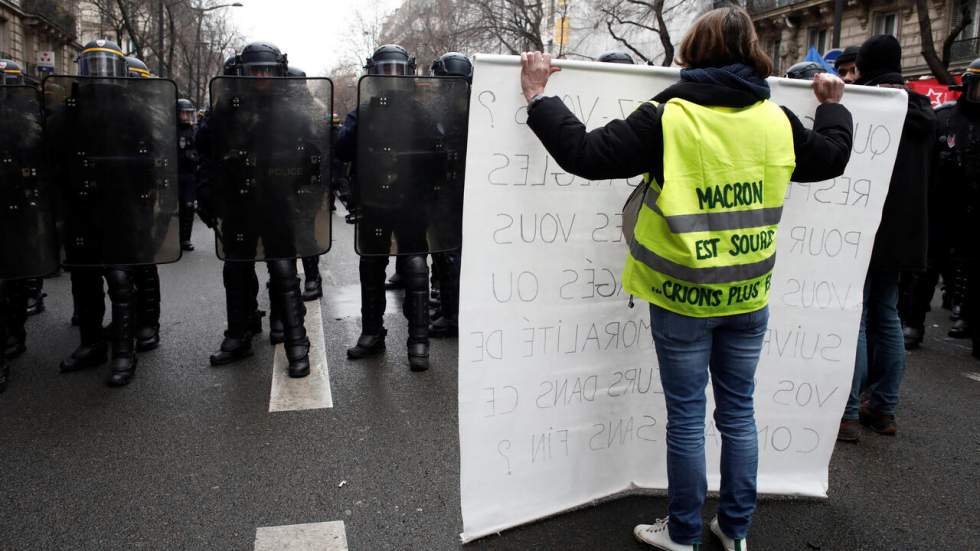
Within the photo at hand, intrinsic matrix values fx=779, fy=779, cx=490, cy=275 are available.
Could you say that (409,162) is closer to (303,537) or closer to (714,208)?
(303,537)

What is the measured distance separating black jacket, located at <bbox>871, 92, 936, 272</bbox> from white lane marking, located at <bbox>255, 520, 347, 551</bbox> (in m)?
2.89

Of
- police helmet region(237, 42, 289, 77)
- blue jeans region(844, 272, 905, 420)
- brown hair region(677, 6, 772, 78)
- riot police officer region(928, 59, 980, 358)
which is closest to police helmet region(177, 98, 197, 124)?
police helmet region(237, 42, 289, 77)

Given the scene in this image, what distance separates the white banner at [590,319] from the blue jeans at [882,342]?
0.67 meters

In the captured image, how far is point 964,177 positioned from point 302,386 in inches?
206

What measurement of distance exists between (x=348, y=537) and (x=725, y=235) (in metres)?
1.79

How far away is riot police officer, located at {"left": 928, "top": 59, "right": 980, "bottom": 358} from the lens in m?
5.88

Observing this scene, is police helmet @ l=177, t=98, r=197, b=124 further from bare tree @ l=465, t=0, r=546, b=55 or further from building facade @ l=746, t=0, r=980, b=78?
bare tree @ l=465, t=0, r=546, b=55

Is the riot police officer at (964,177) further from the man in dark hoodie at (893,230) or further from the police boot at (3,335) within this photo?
the police boot at (3,335)

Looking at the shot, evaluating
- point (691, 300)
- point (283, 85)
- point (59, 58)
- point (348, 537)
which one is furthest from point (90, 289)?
point (59, 58)

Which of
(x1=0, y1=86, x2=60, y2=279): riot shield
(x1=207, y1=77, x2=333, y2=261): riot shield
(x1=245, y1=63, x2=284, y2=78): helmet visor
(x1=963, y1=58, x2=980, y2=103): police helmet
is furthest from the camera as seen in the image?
(x1=963, y1=58, x2=980, y2=103): police helmet

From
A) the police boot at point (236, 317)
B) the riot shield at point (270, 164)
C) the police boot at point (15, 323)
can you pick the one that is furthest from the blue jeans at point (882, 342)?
the police boot at point (15, 323)

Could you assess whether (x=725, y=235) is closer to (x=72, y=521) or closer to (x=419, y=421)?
(x=419, y=421)

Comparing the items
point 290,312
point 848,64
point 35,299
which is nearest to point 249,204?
point 290,312

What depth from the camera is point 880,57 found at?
3846 mm
